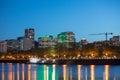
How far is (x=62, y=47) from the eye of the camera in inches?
7092

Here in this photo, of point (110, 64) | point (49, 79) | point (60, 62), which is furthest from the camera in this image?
point (60, 62)

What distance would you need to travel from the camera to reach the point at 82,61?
150 meters

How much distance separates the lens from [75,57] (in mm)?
160000

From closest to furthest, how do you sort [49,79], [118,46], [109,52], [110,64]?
[49,79], [110,64], [109,52], [118,46]

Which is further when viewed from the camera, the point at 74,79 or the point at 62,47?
the point at 62,47

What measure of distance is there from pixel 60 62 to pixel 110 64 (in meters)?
17.0

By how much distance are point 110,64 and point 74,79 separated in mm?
80408

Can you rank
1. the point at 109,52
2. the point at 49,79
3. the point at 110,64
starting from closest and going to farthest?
the point at 49,79 < the point at 110,64 < the point at 109,52

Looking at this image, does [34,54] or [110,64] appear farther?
[34,54]

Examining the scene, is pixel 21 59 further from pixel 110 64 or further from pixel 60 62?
pixel 110 64

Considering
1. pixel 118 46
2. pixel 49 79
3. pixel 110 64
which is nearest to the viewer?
pixel 49 79

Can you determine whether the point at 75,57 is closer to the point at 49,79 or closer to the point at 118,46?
the point at 118,46

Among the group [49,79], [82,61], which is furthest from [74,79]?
[82,61]

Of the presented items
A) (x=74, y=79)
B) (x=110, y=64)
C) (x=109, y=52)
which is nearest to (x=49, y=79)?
(x=74, y=79)
